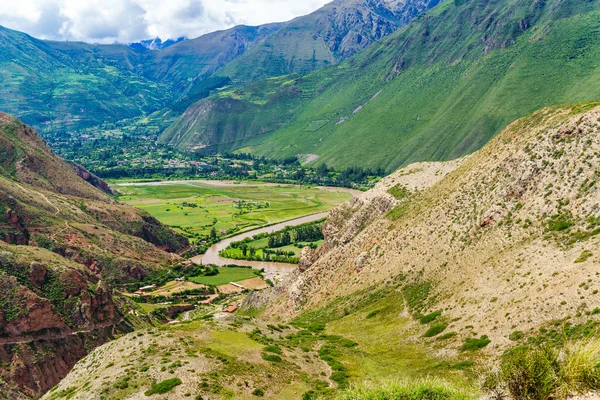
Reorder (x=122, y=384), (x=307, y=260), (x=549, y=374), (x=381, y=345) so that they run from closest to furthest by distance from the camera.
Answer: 1. (x=549, y=374)
2. (x=122, y=384)
3. (x=381, y=345)
4. (x=307, y=260)

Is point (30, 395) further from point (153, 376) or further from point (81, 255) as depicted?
point (81, 255)

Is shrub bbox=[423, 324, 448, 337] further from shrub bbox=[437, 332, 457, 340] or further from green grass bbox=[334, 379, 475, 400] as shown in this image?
green grass bbox=[334, 379, 475, 400]

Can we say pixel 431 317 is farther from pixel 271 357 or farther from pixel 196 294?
pixel 196 294

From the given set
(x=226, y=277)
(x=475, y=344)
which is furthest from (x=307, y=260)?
(x=226, y=277)

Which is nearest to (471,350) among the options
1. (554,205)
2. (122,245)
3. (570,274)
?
(570,274)

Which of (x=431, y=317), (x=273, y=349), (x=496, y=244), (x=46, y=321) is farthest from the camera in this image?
(x=46, y=321)
